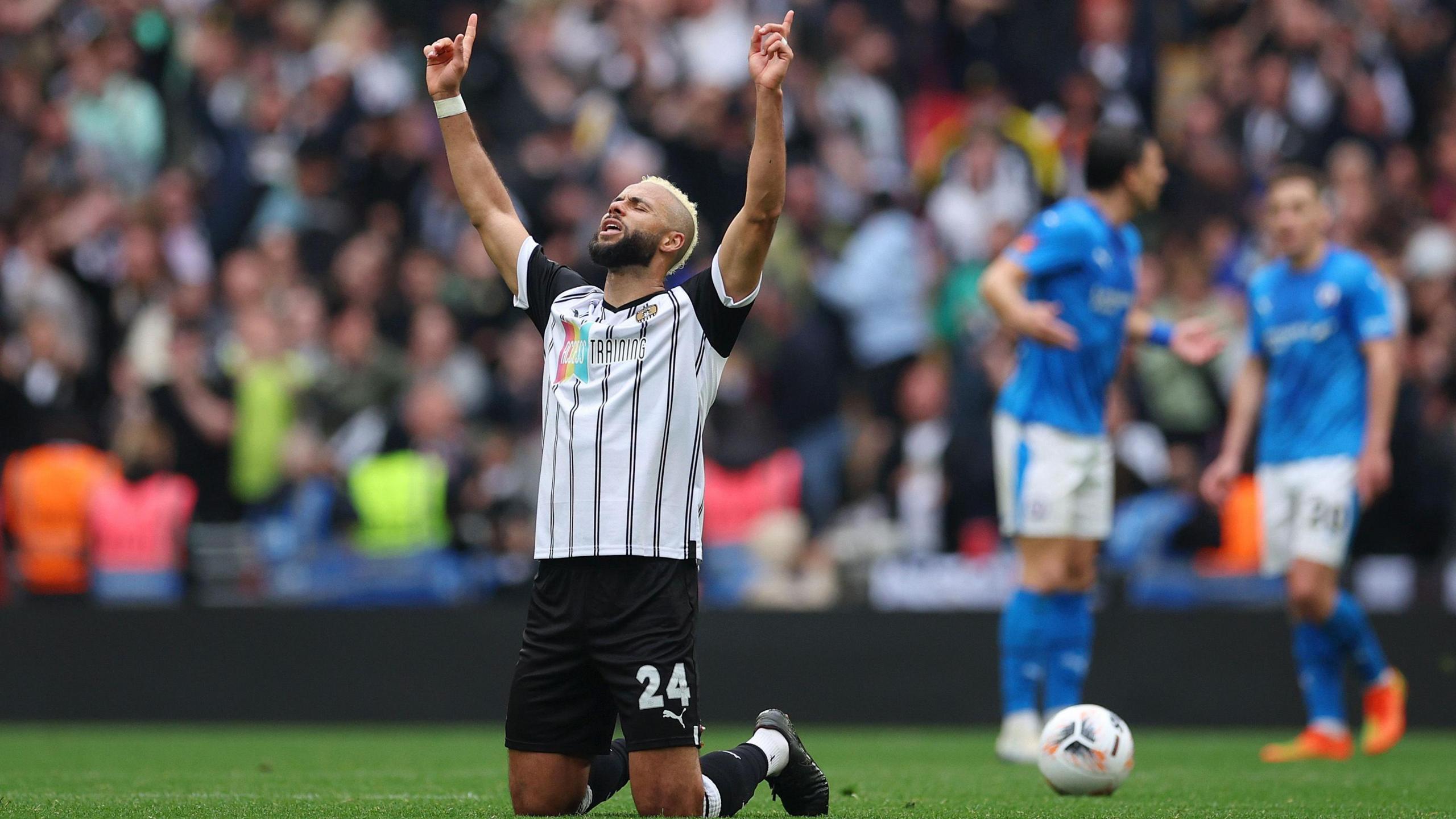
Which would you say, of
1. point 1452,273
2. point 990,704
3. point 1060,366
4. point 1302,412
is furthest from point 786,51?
point 1452,273

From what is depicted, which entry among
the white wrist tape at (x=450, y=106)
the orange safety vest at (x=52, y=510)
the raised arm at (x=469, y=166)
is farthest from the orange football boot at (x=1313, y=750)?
the orange safety vest at (x=52, y=510)

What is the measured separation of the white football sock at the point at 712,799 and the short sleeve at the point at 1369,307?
14.1ft

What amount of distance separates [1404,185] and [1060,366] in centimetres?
661

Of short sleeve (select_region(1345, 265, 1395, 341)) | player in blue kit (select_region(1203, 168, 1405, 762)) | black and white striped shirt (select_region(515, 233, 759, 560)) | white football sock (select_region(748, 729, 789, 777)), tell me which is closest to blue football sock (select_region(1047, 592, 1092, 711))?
player in blue kit (select_region(1203, 168, 1405, 762))

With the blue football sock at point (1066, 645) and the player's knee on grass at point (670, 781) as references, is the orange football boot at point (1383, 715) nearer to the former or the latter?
the blue football sock at point (1066, 645)

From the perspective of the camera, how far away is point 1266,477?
841 centimetres

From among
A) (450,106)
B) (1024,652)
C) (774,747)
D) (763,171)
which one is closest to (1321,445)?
(1024,652)

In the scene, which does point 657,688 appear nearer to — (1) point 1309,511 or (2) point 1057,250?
(2) point 1057,250

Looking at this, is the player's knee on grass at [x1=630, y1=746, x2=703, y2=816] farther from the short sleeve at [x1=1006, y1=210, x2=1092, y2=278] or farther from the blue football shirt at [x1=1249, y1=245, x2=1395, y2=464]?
the blue football shirt at [x1=1249, y1=245, x2=1395, y2=464]

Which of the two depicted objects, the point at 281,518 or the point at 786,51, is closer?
the point at 786,51

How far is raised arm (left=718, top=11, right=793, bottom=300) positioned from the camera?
5137 mm

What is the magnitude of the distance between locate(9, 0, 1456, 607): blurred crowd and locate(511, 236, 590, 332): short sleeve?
5331 millimetres

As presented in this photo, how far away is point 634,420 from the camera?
529 centimetres

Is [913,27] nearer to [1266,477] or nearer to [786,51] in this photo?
[1266,477]
